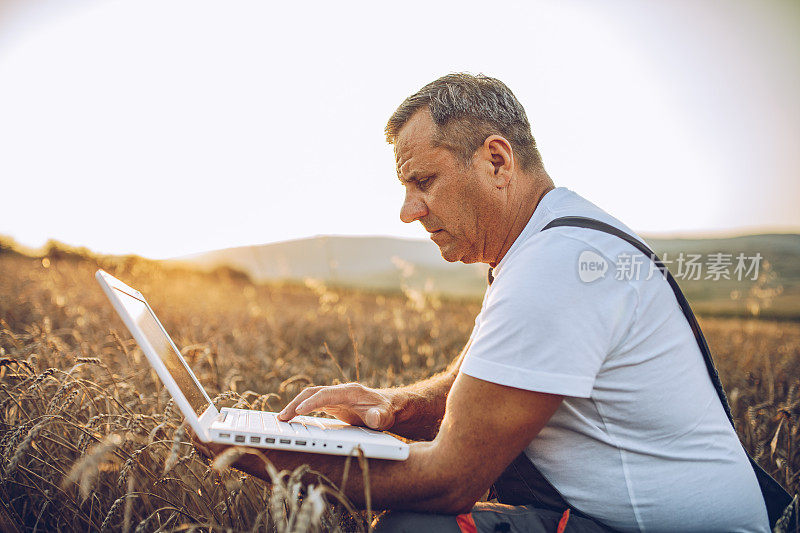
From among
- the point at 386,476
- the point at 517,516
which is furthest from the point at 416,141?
the point at 517,516

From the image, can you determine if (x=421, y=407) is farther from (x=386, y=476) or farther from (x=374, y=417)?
(x=386, y=476)

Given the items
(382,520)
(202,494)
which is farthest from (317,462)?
(202,494)

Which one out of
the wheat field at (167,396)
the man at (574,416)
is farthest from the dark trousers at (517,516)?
the wheat field at (167,396)

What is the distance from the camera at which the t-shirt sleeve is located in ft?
4.79

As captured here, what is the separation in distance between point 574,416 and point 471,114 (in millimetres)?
1203

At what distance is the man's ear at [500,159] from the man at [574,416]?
205mm

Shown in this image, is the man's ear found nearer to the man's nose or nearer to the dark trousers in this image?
the man's nose

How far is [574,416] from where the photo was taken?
169 cm

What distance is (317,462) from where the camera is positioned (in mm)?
1629

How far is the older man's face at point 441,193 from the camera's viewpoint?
217 centimetres

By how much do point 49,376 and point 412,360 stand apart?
11.2ft

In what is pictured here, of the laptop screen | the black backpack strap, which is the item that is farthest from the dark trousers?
the laptop screen

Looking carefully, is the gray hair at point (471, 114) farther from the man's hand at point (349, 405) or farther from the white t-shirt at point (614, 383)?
the man's hand at point (349, 405)

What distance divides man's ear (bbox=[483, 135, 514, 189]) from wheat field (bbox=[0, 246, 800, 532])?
43.2 inches
